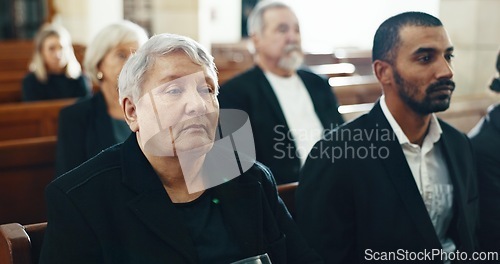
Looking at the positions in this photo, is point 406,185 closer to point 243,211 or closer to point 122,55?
point 243,211

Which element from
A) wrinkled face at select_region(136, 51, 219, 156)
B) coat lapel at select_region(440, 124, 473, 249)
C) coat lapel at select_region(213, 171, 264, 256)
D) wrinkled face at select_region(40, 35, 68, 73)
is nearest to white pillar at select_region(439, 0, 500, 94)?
coat lapel at select_region(440, 124, 473, 249)

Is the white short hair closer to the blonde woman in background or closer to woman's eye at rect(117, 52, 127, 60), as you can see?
woman's eye at rect(117, 52, 127, 60)

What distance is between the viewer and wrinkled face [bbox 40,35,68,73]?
640cm

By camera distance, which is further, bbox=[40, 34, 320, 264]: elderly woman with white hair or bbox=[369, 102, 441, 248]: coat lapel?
bbox=[369, 102, 441, 248]: coat lapel

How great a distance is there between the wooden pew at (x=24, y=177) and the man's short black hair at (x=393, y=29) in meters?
1.72

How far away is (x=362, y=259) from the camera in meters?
2.41

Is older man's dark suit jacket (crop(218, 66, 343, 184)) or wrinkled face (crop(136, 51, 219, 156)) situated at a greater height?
wrinkled face (crop(136, 51, 219, 156))

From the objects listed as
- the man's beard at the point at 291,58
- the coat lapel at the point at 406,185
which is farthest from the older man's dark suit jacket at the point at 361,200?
the man's beard at the point at 291,58

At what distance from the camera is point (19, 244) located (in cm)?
186

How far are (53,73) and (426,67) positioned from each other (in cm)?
458

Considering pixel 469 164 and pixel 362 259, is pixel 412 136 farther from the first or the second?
pixel 362 259

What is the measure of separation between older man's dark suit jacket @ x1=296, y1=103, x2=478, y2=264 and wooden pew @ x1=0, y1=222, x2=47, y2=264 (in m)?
0.89

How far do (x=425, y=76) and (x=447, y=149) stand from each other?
277 mm

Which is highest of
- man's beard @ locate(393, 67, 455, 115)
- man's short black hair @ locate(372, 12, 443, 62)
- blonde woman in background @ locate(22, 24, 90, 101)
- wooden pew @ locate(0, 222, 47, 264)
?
man's short black hair @ locate(372, 12, 443, 62)
